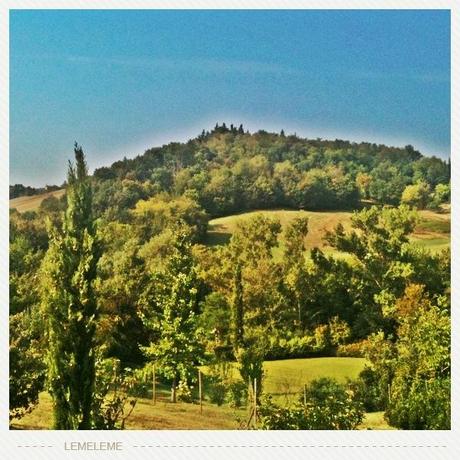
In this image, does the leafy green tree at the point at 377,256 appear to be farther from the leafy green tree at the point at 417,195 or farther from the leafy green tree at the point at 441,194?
the leafy green tree at the point at 441,194

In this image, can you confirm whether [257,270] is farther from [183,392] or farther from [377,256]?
[183,392]

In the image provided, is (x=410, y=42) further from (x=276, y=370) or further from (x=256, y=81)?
(x=276, y=370)

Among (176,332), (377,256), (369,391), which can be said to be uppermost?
(377,256)

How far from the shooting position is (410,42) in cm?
1458

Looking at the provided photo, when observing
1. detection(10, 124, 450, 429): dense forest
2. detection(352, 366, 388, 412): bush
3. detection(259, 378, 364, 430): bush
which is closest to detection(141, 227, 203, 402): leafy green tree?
detection(10, 124, 450, 429): dense forest

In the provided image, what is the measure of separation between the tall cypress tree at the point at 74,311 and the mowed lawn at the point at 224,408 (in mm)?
1479

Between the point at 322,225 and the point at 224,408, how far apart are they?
13.9 feet

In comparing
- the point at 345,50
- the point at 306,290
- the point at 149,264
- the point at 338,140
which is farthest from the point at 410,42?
the point at 149,264

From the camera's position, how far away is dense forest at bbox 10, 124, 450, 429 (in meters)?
15.0

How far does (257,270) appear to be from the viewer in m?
16.2

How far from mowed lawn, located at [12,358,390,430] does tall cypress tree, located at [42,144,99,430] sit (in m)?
1.48
